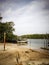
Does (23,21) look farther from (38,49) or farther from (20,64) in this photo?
(20,64)

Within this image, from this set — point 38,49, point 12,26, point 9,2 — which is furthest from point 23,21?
point 38,49

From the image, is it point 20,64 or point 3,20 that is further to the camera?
point 3,20

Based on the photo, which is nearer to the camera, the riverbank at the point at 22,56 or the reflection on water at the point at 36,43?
the riverbank at the point at 22,56

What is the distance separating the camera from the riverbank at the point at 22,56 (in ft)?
7.26

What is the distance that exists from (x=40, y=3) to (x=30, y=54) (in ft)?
3.07

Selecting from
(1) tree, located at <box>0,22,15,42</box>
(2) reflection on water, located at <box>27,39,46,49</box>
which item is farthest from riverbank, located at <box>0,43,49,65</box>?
(1) tree, located at <box>0,22,15,42</box>

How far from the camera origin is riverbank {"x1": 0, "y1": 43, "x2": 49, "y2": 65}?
7.26 feet

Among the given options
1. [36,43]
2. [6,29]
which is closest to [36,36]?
[36,43]

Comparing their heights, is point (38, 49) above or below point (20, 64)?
above

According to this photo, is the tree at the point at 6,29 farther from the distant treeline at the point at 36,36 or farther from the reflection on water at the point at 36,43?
the reflection on water at the point at 36,43

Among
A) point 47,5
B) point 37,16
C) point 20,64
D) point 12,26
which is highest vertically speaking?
point 47,5

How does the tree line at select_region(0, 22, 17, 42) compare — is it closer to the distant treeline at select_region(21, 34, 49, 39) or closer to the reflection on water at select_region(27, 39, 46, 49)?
the distant treeline at select_region(21, 34, 49, 39)

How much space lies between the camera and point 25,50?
2.32 m

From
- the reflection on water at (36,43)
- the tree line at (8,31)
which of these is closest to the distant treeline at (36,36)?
the reflection on water at (36,43)
